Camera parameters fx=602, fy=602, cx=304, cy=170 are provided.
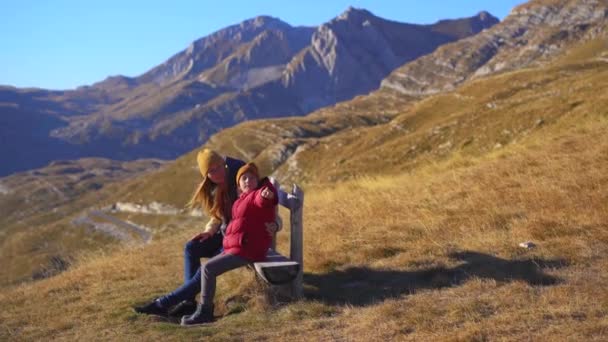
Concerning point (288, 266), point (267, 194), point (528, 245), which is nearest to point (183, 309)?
point (288, 266)

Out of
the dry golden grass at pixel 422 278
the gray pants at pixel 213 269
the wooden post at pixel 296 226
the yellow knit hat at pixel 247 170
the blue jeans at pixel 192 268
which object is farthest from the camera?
the blue jeans at pixel 192 268

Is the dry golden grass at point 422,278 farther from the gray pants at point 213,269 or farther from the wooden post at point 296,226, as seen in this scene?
the wooden post at point 296,226

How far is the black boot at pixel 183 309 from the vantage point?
8336 millimetres

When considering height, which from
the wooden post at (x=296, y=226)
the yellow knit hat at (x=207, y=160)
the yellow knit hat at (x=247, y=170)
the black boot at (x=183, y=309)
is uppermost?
the yellow knit hat at (x=207, y=160)

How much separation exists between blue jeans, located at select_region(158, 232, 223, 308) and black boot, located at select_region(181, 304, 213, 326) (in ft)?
2.15

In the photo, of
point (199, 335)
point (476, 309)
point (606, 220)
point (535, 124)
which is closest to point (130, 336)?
point (199, 335)

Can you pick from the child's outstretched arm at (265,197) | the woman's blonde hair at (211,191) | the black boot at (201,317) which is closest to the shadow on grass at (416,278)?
the black boot at (201,317)

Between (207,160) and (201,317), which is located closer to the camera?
(201,317)

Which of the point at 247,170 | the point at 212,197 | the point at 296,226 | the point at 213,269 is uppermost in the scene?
the point at 247,170

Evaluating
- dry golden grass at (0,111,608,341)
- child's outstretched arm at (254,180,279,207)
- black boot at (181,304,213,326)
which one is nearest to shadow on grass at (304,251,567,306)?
dry golden grass at (0,111,608,341)

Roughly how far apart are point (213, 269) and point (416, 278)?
269cm

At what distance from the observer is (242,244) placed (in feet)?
25.6

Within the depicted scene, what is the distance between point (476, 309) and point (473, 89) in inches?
2696

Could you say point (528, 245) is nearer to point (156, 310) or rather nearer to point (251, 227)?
point (251, 227)
